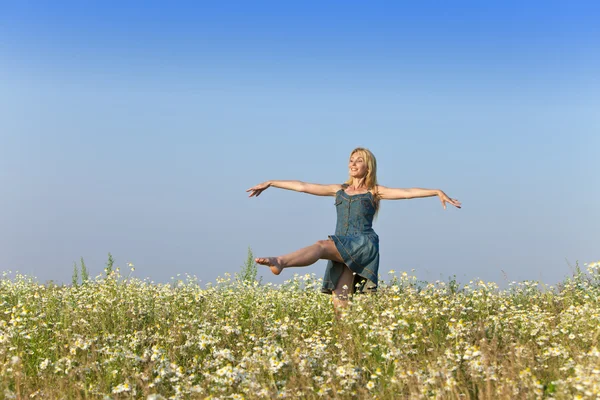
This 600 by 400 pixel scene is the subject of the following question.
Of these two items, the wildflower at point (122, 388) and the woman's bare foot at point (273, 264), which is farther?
the woman's bare foot at point (273, 264)

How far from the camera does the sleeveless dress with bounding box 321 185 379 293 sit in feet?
31.4

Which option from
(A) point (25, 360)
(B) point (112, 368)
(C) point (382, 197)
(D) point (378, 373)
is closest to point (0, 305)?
(A) point (25, 360)

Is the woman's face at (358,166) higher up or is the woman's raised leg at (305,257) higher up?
the woman's face at (358,166)

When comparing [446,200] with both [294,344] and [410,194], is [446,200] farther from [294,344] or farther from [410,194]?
[294,344]

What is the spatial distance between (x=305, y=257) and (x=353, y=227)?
1488 mm

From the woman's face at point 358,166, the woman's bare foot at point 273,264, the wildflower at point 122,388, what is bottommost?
the wildflower at point 122,388

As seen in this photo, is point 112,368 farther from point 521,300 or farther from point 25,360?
point 521,300

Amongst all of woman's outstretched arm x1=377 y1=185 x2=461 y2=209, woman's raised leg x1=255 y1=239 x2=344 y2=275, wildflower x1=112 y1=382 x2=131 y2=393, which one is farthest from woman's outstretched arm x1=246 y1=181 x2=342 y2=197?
wildflower x1=112 y1=382 x2=131 y2=393

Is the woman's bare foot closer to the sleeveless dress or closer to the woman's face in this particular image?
the sleeveless dress

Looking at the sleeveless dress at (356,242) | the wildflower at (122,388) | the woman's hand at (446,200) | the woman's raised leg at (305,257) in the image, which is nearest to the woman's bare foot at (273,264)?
the woman's raised leg at (305,257)

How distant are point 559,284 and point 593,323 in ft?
13.6

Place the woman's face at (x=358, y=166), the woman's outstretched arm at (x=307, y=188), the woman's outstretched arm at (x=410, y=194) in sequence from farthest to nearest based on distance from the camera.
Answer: the woman's outstretched arm at (x=307, y=188) < the woman's face at (x=358, y=166) < the woman's outstretched arm at (x=410, y=194)

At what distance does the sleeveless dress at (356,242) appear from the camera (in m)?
9.57

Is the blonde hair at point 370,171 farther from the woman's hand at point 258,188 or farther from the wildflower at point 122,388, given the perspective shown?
the wildflower at point 122,388
